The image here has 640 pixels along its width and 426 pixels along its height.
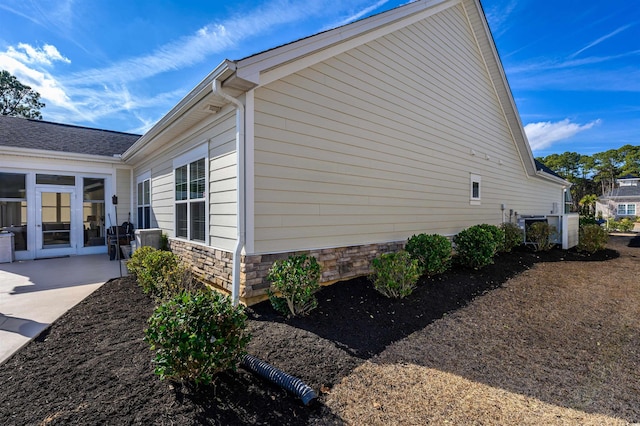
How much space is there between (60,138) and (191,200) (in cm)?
805

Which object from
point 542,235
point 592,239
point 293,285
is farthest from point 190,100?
point 592,239

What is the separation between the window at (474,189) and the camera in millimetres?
9195

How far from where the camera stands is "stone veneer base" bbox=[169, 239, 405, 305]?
4.24 metres

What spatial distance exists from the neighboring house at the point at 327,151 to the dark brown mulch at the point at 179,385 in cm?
112

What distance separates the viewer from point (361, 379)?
2.72 metres

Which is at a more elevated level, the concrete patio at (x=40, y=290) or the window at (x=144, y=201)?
the window at (x=144, y=201)

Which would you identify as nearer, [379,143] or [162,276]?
[162,276]

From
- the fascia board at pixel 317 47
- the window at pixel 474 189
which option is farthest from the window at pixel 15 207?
the window at pixel 474 189

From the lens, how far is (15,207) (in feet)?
27.7

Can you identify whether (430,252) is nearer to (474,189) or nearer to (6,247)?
(474,189)

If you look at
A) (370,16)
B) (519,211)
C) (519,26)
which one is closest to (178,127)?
(370,16)

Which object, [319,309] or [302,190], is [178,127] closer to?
[302,190]

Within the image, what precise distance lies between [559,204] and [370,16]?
18419mm

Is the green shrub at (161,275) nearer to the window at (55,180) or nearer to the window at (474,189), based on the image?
the window at (55,180)
